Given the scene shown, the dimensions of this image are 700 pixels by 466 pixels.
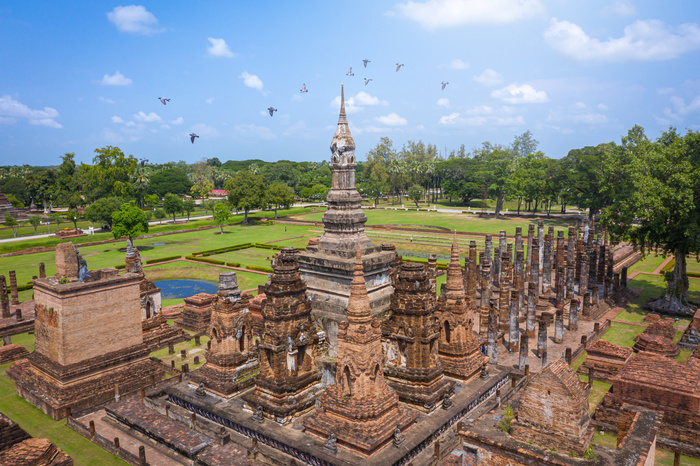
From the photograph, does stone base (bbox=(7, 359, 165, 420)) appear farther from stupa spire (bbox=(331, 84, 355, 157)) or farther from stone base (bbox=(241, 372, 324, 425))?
stupa spire (bbox=(331, 84, 355, 157))

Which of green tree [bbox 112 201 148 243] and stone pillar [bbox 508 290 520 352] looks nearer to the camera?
stone pillar [bbox 508 290 520 352]

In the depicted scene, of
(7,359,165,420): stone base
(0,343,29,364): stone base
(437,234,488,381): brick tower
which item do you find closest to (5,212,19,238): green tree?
(0,343,29,364): stone base

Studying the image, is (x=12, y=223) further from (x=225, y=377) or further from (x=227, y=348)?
(x=225, y=377)

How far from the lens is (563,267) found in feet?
99.1

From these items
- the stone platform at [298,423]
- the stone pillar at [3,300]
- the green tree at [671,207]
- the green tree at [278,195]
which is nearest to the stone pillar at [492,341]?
the stone platform at [298,423]

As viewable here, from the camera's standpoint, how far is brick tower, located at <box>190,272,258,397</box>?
16844 mm

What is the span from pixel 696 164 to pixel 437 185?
9675cm

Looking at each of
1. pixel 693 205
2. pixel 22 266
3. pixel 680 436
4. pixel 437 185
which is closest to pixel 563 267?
pixel 693 205

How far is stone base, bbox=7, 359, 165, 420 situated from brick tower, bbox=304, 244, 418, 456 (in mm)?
10846

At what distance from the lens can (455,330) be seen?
17.3 meters

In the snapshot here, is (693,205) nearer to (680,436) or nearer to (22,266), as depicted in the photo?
(680,436)

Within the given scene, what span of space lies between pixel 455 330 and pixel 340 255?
5.28m

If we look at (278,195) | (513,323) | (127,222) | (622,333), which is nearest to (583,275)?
(622,333)

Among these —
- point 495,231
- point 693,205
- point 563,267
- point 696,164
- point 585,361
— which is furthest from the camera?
point 495,231
